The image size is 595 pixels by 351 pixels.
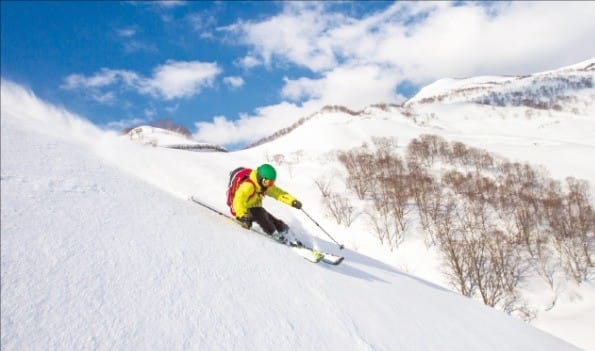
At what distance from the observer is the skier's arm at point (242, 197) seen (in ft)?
22.9

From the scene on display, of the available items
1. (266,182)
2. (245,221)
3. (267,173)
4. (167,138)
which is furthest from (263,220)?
(167,138)

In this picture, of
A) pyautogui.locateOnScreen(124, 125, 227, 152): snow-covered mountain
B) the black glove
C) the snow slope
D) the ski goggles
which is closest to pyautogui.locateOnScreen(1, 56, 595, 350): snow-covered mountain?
the snow slope

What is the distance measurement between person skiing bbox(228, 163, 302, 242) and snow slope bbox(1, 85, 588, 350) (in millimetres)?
468

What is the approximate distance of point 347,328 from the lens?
13.4 ft

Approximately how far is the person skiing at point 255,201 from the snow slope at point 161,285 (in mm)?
468

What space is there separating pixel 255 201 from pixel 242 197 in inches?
18.4

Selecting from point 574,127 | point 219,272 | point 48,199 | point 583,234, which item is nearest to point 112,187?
point 48,199

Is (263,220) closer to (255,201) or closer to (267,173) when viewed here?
(255,201)

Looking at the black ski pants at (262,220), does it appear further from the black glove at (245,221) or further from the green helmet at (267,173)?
the green helmet at (267,173)

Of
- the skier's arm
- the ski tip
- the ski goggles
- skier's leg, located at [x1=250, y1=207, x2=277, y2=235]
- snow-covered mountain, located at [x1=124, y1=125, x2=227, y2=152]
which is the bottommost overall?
the ski tip

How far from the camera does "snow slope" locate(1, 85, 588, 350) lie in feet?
8.21

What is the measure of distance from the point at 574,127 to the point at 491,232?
4960 inches

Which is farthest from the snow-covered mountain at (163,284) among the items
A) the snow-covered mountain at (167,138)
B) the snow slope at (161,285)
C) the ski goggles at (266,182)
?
the snow-covered mountain at (167,138)

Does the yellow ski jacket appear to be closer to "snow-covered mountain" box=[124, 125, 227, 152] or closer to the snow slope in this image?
the snow slope
